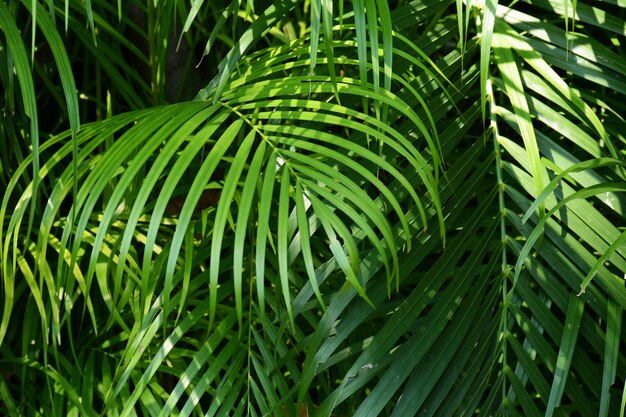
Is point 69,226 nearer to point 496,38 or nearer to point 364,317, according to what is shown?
point 364,317

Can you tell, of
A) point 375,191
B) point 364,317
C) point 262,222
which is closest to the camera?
point 262,222

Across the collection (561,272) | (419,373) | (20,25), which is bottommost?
(419,373)

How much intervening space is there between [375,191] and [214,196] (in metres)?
0.25

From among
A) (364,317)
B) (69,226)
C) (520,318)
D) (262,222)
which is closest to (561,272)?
(520,318)

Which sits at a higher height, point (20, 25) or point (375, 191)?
point (20, 25)

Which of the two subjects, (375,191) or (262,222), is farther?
(375,191)

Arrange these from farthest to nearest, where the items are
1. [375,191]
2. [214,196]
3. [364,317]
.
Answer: [214,196] < [375,191] < [364,317]

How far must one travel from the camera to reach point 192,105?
2.33 ft

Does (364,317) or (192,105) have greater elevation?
(192,105)

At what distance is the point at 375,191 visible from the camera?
0.86 m

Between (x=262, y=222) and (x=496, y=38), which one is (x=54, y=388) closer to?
(x=262, y=222)

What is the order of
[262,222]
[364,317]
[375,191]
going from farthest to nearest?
[375,191], [364,317], [262,222]

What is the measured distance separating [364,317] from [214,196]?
1.25 ft

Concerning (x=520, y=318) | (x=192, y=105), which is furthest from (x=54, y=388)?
(x=520, y=318)
